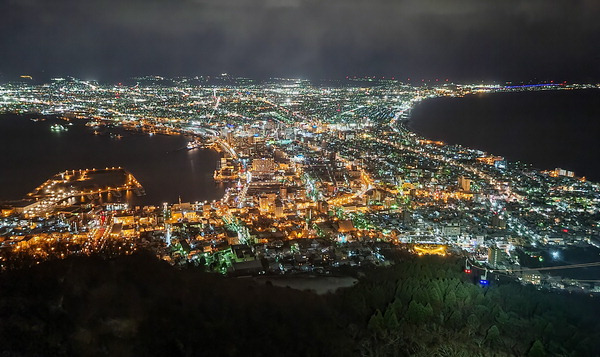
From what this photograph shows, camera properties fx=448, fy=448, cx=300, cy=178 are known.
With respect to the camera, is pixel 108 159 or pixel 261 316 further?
pixel 108 159

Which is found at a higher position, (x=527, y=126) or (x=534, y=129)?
(x=527, y=126)

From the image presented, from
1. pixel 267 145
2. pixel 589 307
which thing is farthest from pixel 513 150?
pixel 589 307

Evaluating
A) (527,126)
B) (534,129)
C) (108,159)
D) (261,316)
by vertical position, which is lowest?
(261,316)

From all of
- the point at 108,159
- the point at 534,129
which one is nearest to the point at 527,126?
the point at 534,129

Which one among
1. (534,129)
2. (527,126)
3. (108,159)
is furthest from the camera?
(527,126)

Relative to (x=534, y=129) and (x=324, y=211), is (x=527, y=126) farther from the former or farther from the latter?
(x=324, y=211)

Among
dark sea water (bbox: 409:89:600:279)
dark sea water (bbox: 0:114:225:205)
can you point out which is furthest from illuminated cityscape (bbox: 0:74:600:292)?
dark sea water (bbox: 409:89:600:279)

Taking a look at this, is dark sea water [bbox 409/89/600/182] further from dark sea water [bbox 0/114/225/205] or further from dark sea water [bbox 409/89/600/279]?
dark sea water [bbox 0/114/225/205]
